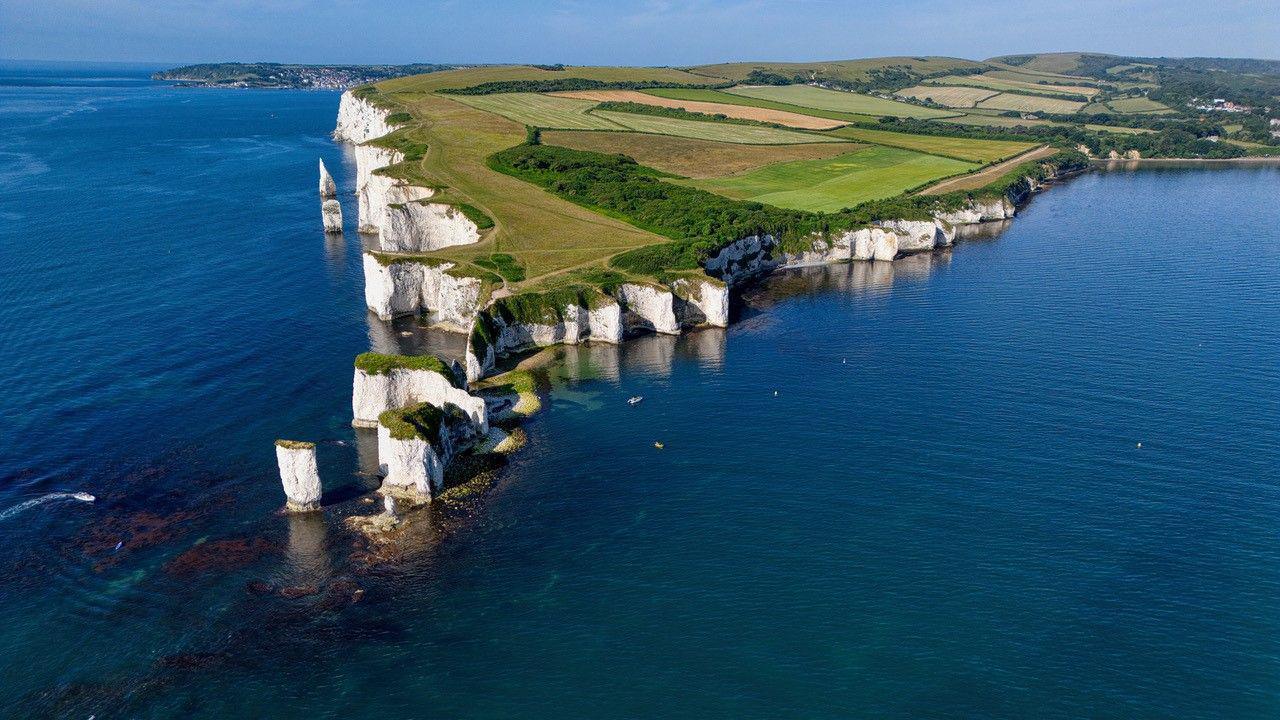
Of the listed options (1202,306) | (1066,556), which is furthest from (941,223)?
→ (1066,556)

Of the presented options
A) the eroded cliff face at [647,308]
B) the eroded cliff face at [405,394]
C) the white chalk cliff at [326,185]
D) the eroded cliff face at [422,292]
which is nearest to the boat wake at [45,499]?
the eroded cliff face at [405,394]

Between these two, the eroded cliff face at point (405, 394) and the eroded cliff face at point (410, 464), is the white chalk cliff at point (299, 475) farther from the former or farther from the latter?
the eroded cliff face at point (405, 394)

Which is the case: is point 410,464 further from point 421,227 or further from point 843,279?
point 843,279

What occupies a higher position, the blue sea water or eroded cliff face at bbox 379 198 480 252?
eroded cliff face at bbox 379 198 480 252

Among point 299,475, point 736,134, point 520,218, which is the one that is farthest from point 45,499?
point 736,134

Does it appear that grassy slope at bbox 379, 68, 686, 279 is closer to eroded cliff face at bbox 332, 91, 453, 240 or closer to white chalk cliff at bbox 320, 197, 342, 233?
eroded cliff face at bbox 332, 91, 453, 240

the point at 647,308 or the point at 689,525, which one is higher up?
the point at 647,308

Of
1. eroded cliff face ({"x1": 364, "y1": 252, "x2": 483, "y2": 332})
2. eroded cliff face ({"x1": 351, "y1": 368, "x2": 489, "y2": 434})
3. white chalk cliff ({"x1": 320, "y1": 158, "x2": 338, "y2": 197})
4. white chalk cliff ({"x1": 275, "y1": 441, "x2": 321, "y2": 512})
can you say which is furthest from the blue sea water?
white chalk cliff ({"x1": 320, "y1": 158, "x2": 338, "y2": 197})

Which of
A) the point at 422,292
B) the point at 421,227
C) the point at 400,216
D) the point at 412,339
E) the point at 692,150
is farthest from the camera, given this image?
the point at 692,150
